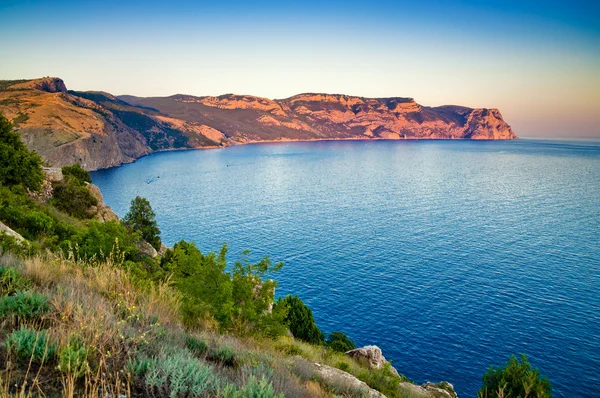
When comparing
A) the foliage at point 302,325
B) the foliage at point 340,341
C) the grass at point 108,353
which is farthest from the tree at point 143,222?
the grass at point 108,353

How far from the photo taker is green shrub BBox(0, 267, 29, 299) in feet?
20.7

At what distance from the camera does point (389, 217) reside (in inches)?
3012

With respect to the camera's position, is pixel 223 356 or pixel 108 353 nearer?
pixel 108 353

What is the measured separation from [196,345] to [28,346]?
2570 millimetres

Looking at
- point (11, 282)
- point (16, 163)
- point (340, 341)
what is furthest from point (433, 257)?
point (11, 282)

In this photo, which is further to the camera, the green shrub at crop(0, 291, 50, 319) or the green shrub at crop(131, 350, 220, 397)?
the green shrub at crop(0, 291, 50, 319)

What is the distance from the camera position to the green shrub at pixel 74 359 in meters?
4.15

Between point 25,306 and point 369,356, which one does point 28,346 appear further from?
point 369,356

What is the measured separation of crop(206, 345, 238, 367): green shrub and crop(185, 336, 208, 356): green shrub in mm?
120

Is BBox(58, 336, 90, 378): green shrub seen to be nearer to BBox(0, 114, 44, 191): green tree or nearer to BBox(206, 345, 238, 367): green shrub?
BBox(206, 345, 238, 367): green shrub

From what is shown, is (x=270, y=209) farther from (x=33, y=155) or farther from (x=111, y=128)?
(x=111, y=128)

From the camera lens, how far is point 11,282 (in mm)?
6520

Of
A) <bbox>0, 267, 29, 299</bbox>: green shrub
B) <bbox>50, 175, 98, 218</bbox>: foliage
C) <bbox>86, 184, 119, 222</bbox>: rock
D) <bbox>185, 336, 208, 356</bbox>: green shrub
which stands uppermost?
<bbox>0, 267, 29, 299</bbox>: green shrub

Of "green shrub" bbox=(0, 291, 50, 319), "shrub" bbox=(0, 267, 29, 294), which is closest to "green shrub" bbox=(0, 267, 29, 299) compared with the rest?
"shrub" bbox=(0, 267, 29, 294)
